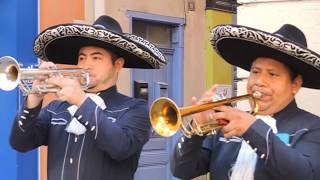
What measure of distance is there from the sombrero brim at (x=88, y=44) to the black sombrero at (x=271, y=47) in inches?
18.9

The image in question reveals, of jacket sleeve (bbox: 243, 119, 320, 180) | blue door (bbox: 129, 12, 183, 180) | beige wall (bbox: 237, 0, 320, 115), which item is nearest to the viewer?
jacket sleeve (bbox: 243, 119, 320, 180)

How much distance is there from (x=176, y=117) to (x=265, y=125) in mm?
385

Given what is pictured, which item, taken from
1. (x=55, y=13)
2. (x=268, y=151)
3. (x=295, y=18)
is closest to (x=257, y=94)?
(x=268, y=151)

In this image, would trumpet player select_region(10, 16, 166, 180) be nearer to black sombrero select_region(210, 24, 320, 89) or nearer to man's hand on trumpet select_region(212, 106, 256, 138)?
black sombrero select_region(210, 24, 320, 89)

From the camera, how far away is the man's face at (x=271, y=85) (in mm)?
2900

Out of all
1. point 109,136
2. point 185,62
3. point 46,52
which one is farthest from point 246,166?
point 185,62

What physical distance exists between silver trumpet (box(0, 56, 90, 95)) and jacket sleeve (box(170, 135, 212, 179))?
2.10ft

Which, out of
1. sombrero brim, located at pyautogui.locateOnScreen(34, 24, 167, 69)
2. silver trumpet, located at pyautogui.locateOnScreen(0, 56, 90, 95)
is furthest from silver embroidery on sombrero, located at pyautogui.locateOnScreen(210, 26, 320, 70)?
silver trumpet, located at pyautogui.locateOnScreen(0, 56, 90, 95)

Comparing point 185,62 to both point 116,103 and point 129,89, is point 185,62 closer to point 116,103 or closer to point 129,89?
point 129,89

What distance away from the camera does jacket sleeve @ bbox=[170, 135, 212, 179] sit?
9.76ft

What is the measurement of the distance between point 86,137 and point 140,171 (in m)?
4.50

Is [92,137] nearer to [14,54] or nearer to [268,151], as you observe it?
[268,151]

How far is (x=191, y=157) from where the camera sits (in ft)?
9.85

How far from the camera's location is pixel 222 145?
3.07 m
